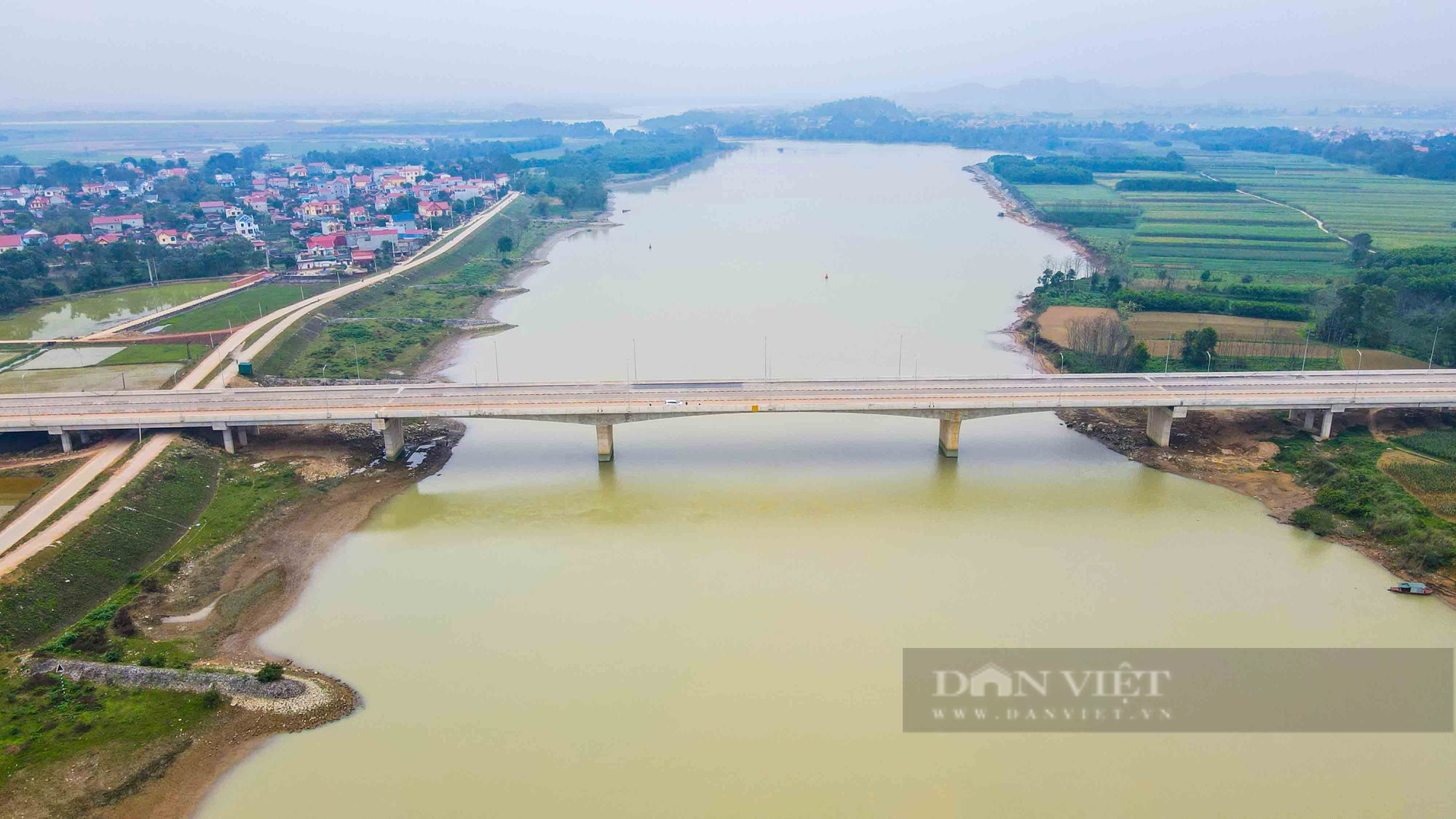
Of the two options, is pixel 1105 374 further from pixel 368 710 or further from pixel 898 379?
pixel 368 710

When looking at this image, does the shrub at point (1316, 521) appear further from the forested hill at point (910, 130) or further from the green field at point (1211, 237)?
the forested hill at point (910, 130)

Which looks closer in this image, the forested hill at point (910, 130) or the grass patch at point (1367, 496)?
the grass patch at point (1367, 496)

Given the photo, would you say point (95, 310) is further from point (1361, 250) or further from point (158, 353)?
point (1361, 250)

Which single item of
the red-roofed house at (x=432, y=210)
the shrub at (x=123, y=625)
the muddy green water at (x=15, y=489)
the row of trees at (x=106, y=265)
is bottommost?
the shrub at (x=123, y=625)

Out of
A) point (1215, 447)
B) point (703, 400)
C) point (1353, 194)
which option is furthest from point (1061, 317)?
point (1353, 194)

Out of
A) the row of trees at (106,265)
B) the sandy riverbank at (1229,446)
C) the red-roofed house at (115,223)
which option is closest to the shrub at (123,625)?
the sandy riverbank at (1229,446)

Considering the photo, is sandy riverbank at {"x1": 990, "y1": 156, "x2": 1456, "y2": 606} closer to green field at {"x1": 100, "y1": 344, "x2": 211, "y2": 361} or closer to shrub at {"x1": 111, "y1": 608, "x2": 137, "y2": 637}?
shrub at {"x1": 111, "y1": 608, "x2": 137, "y2": 637}

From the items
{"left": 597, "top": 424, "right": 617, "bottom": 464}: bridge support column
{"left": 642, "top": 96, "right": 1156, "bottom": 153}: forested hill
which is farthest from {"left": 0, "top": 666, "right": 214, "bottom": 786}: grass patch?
{"left": 642, "top": 96, "right": 1156, "bottom": 153}: forested hill
